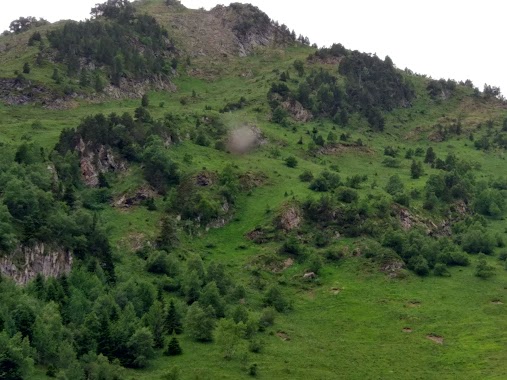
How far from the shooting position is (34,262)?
125688mm

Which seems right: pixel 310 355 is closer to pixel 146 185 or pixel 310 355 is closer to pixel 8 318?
pixel 8 318

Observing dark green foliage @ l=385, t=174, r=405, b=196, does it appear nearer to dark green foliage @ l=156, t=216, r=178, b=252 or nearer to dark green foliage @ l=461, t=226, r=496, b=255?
dark green foliage @ l=461, t=226, r=496, b=255

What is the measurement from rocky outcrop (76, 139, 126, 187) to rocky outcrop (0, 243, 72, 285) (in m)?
42.4

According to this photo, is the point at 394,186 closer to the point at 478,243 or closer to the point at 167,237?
the point at 478,243

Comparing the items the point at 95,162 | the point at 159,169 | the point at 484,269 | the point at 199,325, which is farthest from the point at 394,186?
the point at 199,325

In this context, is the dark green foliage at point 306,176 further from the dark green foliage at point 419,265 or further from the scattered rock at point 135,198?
the dark green foliage at point 419,265

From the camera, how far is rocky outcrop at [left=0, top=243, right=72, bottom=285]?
12081 centimetres

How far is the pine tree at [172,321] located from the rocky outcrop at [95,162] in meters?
55.8

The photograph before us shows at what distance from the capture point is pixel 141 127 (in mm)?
191375

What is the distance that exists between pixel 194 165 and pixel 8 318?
297 feet

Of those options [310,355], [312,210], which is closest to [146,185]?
[312,210]

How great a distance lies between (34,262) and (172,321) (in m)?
25.9

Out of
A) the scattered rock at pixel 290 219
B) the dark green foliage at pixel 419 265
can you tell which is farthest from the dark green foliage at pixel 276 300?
the dark green foliage at pixel 419 265

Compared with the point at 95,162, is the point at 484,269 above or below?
below
